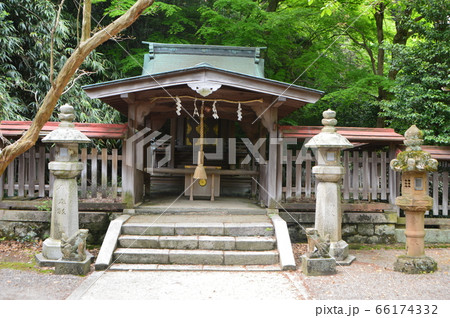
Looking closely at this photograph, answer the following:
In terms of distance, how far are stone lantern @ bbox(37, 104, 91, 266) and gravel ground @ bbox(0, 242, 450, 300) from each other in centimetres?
54

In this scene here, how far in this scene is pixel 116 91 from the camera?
7.51 metres

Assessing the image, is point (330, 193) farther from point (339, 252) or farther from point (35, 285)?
point (35, 285)

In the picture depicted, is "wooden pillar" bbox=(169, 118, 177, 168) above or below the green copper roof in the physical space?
below

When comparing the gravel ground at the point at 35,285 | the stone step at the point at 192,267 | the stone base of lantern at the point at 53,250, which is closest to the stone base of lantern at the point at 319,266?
the stone step at the point at 192,267

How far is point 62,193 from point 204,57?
7.50 m

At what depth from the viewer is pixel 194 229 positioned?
7.06 metres

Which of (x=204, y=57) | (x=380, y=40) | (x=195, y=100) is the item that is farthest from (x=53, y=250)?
(x=380, y=40)

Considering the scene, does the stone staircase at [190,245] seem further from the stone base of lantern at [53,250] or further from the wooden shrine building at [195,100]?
the wooden shrine building at [195,100]

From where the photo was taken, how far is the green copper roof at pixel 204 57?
39.9ft

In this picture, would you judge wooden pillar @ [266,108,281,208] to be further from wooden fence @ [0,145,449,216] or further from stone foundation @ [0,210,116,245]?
stone foundation @ [0,210,116,245]

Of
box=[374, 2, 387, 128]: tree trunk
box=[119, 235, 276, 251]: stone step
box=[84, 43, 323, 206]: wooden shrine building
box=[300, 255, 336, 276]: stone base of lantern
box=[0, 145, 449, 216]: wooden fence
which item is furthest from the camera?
box=[374, 2, 387, 128]: tree trunk

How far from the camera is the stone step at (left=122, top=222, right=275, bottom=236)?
7020 millimetres

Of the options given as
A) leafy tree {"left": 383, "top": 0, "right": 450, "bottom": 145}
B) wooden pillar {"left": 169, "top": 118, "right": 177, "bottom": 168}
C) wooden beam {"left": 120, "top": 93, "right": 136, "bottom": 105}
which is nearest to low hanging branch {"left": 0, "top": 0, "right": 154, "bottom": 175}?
wooden beam {"left": 120, "top": 93, "right": 136, "bottom": 105}

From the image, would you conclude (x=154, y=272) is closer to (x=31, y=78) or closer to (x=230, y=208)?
(x=230, y=208)
